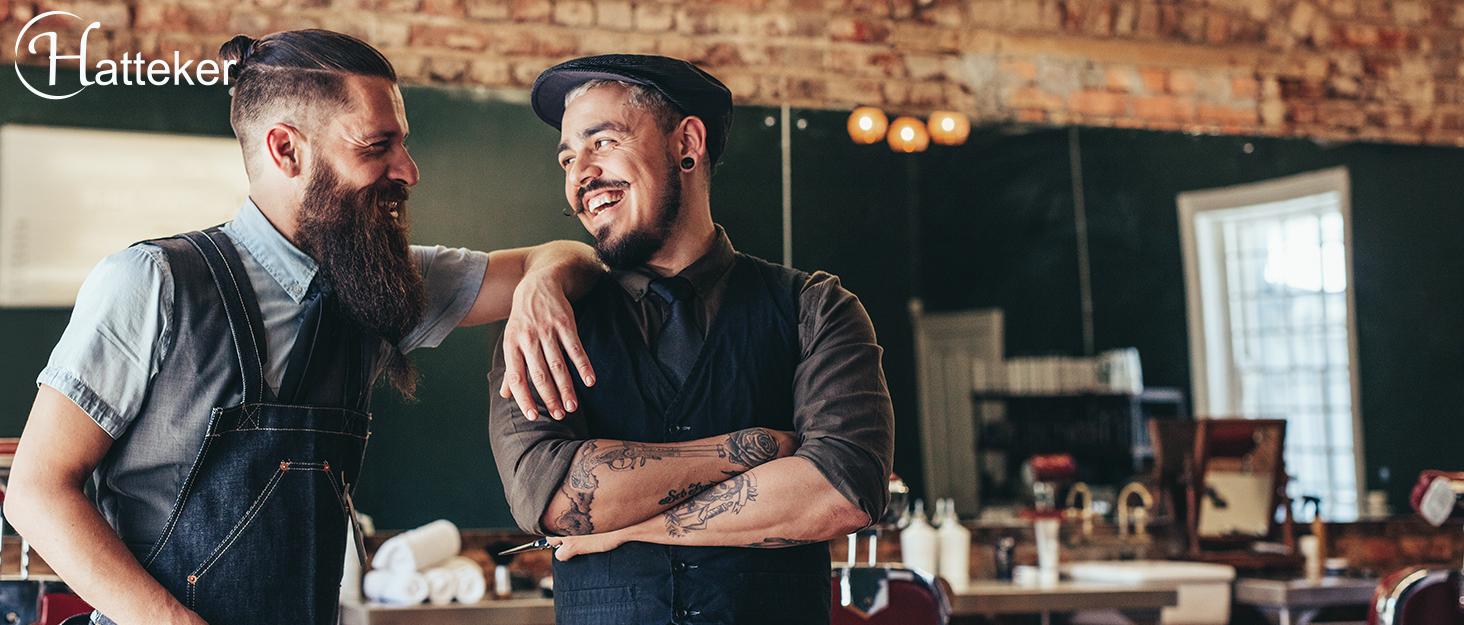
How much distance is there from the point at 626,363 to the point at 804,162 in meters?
2.54

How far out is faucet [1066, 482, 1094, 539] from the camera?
4301 mm

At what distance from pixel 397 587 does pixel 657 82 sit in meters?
2.08

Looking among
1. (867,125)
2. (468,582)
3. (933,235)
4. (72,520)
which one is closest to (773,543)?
(72,520)

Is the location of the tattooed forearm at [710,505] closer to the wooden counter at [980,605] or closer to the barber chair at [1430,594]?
the wooden counter at [980,605]

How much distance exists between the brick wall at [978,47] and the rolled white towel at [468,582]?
1771 millimetres

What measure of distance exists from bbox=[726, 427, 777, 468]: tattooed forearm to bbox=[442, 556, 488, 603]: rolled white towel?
1976mm

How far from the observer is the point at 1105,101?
4730mm

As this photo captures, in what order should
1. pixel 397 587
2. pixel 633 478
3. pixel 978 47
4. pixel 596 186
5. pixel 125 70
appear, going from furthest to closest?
pixel 978 47 < pixel 125 70 < pixel 397 587 < pixel 596 186 < pixel 633 478

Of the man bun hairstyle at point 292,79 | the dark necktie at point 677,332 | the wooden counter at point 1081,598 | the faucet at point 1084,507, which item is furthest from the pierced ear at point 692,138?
the faucet at point 1084,507

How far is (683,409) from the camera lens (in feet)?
5.69

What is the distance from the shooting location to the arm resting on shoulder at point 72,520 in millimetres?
1392

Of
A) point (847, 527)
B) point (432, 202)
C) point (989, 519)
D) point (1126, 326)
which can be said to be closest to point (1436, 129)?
point (1126, 326)

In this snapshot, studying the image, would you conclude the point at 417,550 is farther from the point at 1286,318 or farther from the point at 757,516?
the point at 1286,318

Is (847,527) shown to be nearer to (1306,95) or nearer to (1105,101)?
(1105,101)
